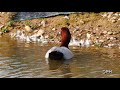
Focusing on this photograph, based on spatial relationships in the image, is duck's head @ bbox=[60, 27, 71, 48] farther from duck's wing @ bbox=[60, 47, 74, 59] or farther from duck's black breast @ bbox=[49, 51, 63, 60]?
duck's black breast @ bbox=[49, 51, 63, 60]

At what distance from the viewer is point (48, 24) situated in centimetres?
1023

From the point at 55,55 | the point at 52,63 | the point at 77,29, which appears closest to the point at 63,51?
the point at 55,55

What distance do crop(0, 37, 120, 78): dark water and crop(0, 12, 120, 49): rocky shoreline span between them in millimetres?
435

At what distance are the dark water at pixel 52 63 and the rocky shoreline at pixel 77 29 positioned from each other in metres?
0.44

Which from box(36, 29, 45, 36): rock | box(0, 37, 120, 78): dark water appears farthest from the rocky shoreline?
box(0, 37, 120, 78): dark water

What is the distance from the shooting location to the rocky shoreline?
919 centimetres

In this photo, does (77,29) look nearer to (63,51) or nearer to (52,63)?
(63,51)

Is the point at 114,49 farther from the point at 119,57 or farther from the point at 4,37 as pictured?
the point at 4,37

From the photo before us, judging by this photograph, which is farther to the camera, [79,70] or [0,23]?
[0,23]

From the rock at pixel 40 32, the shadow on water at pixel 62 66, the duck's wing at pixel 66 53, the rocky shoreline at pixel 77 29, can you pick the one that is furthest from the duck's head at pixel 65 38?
the rock at pixel 40 32

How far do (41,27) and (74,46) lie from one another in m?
1.41

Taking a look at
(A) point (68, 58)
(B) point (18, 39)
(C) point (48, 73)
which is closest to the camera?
(C) point (48, 73)
